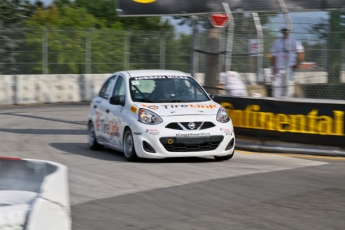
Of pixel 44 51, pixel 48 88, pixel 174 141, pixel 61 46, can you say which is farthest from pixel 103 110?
pixel 61 46

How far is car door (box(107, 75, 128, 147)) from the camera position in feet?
39.8

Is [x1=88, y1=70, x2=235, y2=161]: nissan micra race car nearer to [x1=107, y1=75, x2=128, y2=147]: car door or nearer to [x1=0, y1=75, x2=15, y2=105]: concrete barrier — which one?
[x1=107, y1=75, x2=128, y2=147]: car door

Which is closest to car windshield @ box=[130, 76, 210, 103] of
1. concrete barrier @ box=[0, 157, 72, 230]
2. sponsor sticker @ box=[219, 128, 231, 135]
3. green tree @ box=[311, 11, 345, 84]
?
sponsor sticker @ box=[219, 128, 231, 135]

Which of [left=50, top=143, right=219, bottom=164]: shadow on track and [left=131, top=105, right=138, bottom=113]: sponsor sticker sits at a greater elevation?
[left=131, top=105, right=138, bottom=113]: sponsor sticker

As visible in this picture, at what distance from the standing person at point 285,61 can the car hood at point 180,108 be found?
2.23m

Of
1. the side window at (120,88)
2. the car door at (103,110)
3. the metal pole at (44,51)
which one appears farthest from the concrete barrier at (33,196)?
the metal pole at (44,51)

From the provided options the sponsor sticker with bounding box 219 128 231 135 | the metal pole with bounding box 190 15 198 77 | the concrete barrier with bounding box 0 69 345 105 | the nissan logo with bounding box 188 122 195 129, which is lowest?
the concrete barrier with bounding box 0 69 345 105

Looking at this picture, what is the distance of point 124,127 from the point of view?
11.9m

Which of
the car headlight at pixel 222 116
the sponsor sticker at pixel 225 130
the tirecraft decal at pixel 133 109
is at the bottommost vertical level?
the sponsor sticker at pixel 225 130

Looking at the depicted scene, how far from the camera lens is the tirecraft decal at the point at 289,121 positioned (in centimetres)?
1257

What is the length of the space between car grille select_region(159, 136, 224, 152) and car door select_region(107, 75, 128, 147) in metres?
0.98

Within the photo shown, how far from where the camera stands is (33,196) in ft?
16.4

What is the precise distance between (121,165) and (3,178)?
6.04 m

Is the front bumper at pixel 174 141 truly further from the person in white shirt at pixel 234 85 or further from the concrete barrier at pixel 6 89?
the concrete barrier at pixel 6 89
